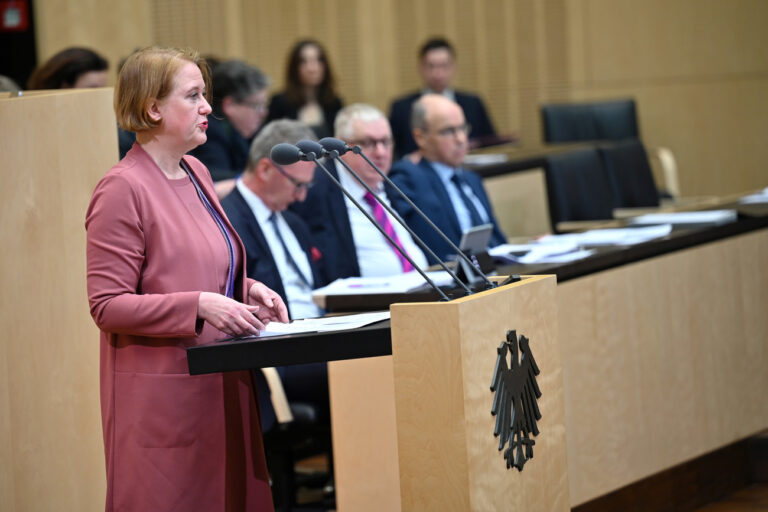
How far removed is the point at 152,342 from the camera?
2266mm

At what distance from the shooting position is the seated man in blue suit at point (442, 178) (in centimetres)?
444

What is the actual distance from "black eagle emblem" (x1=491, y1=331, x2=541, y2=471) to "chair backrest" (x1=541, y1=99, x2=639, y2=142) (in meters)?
5.24

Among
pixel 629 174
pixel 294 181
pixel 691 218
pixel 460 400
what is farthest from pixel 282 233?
pixel 629 174

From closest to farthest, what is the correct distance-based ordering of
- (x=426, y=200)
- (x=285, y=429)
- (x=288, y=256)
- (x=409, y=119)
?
(x=285, y=429) < (x=288, y=256) < (x=426, y=200) < (x=409, y=119)

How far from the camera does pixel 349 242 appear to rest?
4223 millimetres

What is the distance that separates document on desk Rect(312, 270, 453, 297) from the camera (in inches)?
124

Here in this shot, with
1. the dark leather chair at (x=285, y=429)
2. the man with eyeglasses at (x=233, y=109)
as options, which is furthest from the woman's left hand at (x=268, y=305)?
the man with eyeglasses at (x=233, y=109)

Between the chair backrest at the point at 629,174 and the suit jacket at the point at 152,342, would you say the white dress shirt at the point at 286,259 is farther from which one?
the chair backrest at the point at 629,174

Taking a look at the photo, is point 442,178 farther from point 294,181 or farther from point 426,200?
point 294,181

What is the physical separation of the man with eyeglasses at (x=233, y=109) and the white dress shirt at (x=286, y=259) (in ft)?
3.54

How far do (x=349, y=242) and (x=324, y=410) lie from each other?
2.54 ft

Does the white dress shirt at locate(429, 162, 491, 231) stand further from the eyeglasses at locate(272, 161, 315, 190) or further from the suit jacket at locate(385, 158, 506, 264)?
the eyeglasses at locate(272, 161, 315, 190)

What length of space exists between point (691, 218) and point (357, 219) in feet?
3.98

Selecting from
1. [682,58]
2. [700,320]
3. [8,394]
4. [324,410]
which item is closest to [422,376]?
[8,394]
